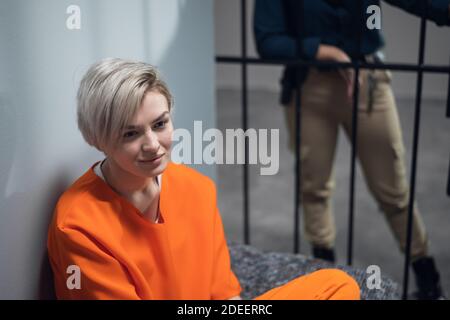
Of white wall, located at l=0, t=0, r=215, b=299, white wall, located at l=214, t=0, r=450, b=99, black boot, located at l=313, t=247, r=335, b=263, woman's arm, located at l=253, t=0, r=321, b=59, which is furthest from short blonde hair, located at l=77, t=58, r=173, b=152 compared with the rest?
white wall, located at l=214, t=0, r=450, b=99

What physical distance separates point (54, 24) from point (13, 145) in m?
0.23

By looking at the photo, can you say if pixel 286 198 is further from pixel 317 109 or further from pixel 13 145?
pixel 13 145

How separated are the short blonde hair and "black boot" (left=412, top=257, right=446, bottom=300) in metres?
1.35

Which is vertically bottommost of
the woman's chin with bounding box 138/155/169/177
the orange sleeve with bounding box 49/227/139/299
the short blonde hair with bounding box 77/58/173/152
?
the orange sleeve with bounding box 49/227/139/299

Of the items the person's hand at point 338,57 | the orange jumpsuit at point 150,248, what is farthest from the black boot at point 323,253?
the orange jumpsuit at point 150,248

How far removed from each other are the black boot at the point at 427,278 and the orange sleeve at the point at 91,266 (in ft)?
4.09

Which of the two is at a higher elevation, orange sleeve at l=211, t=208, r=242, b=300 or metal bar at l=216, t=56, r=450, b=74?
metal bar at l=216, t=56, r=450, b=74

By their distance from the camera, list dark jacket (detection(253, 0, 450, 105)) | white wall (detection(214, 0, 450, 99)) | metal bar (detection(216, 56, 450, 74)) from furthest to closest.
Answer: white wall (detection(214, 0, 450, 99)), dark jacket (detection(253, 0, 450, 105)), metal bar (detection(216, 56, 450, 74))

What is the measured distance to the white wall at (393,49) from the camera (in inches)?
183

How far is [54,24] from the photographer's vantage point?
108cm

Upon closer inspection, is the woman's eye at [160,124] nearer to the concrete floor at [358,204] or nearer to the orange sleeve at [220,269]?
the orange sleeve at [220,269]

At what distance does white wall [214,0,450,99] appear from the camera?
4656 millimetres

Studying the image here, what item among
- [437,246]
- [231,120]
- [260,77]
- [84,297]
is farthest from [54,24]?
[260,77]

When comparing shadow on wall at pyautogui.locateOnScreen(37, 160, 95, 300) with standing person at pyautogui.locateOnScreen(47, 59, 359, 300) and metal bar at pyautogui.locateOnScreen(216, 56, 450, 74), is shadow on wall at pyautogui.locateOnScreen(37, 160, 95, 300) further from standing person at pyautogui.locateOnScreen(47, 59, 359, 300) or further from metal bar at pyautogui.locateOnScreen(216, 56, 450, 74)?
metal bar at pyautogui.locateOnScreen(216, 56, 450, 74)
